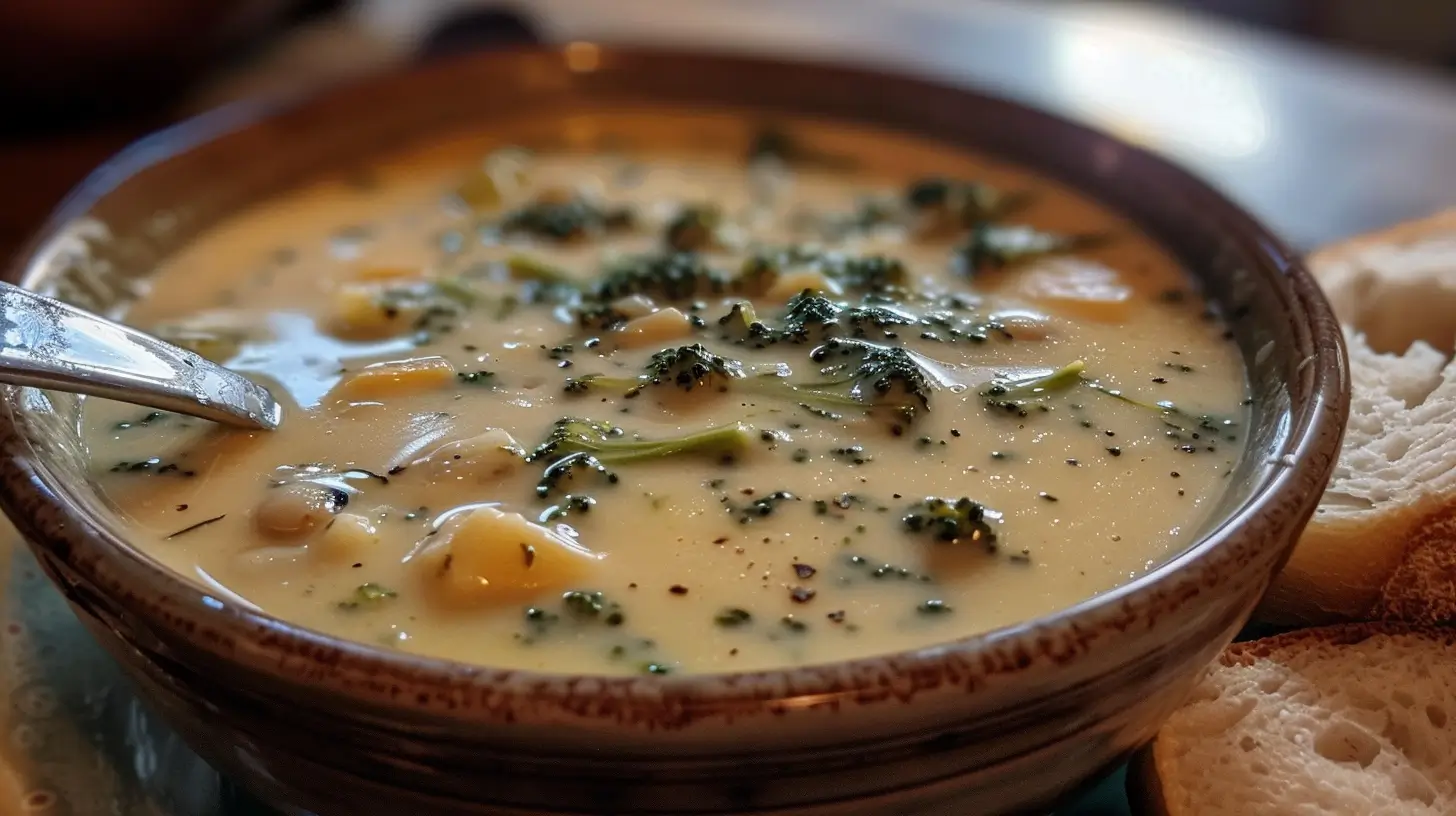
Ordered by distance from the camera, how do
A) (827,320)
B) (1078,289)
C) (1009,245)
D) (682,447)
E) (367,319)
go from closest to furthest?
1. (682,447)
2. (827,320)
3. (367,319)
4. (1078,289)
5. (1009,245)

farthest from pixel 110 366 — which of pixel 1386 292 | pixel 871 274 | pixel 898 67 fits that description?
pixel 1386 292

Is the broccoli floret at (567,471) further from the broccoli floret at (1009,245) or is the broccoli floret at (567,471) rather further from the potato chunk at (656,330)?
the broccoli floret at (1009,245)

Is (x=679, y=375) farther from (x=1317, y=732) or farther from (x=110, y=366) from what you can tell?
(x=1317, y=732)

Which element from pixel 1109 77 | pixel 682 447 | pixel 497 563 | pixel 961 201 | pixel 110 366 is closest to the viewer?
pixel 497 563

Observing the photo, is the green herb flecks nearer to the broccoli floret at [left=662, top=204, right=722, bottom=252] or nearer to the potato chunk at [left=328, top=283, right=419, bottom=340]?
the potato chunk at [left=328, top=283, right=419, bottom=340]

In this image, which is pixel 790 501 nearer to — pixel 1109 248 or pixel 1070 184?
pixel 1109 248

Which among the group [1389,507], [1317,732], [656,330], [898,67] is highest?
[898,67]

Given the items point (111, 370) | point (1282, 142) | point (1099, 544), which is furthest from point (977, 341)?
point (1282, 142)
